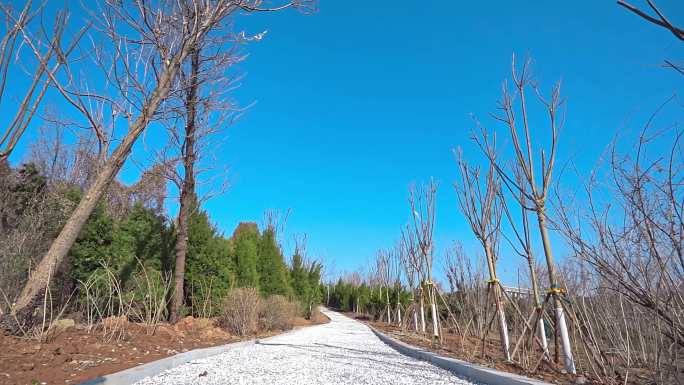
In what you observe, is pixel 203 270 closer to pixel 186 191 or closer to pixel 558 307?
pixel 186 191

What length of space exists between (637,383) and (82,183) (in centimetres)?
2178

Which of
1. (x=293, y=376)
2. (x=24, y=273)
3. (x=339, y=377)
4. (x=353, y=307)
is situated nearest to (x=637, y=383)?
(x=339, y=377)

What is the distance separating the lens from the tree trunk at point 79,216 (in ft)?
14.2

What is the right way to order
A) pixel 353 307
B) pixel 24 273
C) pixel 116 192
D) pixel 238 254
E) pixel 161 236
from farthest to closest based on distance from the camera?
pixel 353 307 → pixel 116 192 → pixel 238 254 → pixel 161 236 → pixel 24 273

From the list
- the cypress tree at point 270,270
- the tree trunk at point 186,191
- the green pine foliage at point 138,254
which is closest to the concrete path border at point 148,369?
the green pine foliage at point 138,254

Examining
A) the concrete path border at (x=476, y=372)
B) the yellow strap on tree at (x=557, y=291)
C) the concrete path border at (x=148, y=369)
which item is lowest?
the concrete path border at (x=148, y=369)

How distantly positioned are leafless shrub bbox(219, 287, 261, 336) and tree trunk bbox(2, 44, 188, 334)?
4.81m

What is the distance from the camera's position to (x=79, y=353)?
13.7 feet

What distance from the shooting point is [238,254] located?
1326 centimetres

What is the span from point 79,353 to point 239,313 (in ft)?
16.8

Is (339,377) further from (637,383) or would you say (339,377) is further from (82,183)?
(82,183)

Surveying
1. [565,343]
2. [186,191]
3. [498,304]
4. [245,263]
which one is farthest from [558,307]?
[245,263]

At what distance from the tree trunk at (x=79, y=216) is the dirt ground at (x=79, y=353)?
1.10 feet

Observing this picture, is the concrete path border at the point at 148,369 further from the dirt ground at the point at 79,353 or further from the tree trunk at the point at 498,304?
the tree trunk at the point at 498,304
